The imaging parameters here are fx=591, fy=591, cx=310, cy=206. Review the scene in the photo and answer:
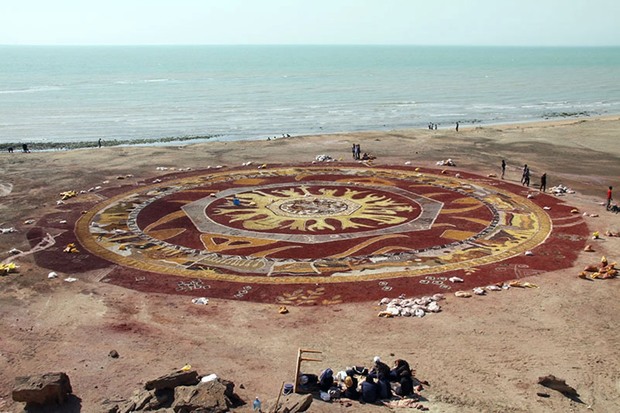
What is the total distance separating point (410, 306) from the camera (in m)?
25.8

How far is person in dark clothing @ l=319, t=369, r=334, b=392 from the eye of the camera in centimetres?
1920

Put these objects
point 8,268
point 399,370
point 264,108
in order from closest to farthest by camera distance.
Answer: point 399,370
point 8,268
point 264,108

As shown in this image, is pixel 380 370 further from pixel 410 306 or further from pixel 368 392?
pixel 410 306

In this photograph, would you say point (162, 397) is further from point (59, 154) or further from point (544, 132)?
point (544, 132)

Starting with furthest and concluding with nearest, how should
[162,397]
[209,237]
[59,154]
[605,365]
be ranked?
[59,154] → [209,237] → [605,365] → [162,397]

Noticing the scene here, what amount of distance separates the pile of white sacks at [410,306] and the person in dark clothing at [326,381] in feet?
20.8

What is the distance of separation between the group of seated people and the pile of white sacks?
5.19 m

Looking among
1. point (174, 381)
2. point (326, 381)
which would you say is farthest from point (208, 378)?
point (326, 381)

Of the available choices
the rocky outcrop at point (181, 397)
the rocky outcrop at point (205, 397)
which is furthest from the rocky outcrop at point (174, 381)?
the rocky outcrop at point (205, 397)

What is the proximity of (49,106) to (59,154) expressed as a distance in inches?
3295

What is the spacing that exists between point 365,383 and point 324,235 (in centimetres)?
1695

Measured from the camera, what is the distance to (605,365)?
21.2m

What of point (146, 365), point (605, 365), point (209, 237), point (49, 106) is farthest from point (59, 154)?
point (49, 106)

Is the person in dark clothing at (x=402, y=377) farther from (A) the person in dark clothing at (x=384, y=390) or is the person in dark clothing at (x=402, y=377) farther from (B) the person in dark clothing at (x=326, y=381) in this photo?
(B) the person in dark clothing at (x=326, y=381)
